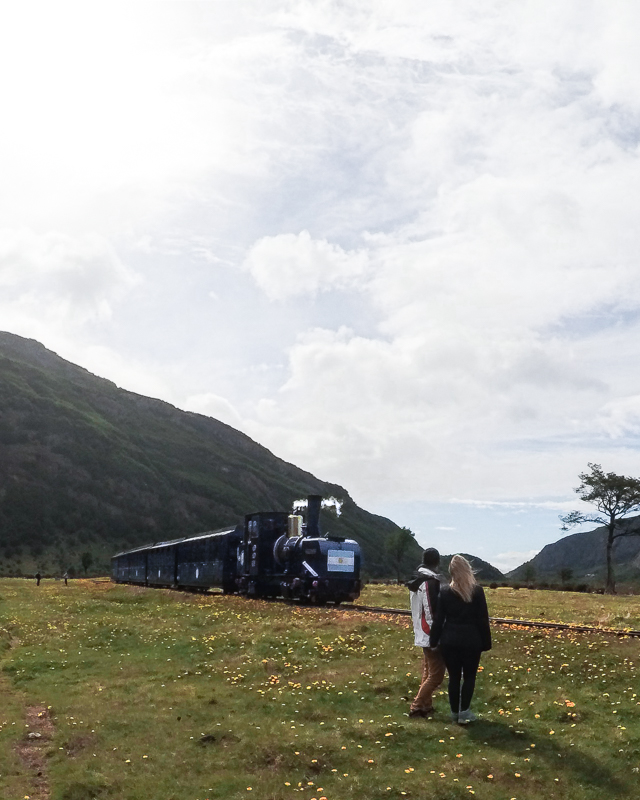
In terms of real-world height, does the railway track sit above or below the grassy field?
above

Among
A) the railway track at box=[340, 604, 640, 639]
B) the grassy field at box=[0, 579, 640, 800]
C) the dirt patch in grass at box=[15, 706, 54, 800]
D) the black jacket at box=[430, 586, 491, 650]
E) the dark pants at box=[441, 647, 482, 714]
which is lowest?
the dirt patch in grass at box=[15, 706, 54, 800]

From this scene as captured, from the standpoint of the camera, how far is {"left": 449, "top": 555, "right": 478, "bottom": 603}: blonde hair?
13305 mm

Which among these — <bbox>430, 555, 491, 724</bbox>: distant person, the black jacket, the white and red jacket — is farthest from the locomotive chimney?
the black jacket

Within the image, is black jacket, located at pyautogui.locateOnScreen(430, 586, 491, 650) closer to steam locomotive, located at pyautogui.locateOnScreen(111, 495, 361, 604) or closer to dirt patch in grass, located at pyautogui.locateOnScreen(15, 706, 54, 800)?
dirt patch in grass, located at pyautogui.locateOnScreen(15, 706, 54, 800)

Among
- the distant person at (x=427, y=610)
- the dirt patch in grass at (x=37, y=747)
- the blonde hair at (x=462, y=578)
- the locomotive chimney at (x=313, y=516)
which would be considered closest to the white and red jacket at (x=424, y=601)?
the distant person at (x=427, y=610)

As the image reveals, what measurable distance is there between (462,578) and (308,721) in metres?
4.69

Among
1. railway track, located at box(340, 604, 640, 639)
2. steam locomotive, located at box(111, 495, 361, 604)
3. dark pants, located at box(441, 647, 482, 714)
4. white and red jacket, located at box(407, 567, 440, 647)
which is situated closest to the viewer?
dark pants, located at box(441, 647, 482, 714)

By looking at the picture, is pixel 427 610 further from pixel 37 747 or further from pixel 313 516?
pixel 313 516

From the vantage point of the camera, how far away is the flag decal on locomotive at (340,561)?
41094mm

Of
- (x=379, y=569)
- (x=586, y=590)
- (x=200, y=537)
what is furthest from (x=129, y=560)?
(x=379, y=569)

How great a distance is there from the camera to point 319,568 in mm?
40969

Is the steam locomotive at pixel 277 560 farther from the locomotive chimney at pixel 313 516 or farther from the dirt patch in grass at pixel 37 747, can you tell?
A: the dirt patch in grass at pixel 37 747

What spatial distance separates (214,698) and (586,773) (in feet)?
29.5

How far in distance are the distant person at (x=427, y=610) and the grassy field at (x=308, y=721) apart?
880 mm
